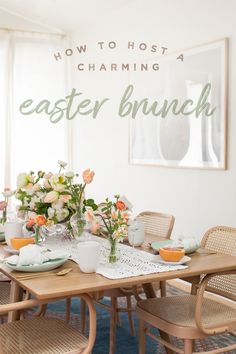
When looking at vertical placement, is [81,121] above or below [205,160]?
above

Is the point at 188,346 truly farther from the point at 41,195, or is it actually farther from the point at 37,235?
the point at 41,195

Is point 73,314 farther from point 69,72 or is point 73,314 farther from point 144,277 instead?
point 69,72

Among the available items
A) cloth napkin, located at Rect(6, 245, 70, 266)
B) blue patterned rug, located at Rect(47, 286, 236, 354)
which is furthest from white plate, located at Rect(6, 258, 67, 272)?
blue patterned rug, located at Rect(47, 286, 236, 354)

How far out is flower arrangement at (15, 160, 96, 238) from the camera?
2633mm

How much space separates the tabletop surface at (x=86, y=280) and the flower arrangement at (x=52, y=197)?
40 centimetres

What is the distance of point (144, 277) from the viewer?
2020mm

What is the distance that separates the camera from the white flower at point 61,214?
2639 millimetres

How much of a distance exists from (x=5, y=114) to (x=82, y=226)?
10.5ft

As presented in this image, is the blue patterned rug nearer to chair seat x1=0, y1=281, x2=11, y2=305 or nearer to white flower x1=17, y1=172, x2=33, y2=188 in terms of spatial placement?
chair seat x1=0, y1=281, x2=11, y2=305

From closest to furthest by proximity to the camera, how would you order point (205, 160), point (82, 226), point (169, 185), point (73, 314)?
point (82, 226)
point (73, 314)
point (205, 160)
point (169, 185)

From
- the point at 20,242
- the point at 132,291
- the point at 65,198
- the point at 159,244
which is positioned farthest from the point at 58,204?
the point at 132,291

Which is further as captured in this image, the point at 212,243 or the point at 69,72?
the point at 69,72

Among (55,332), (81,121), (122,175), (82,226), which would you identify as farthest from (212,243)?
(81,121)

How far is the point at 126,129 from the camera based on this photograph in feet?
16.3
